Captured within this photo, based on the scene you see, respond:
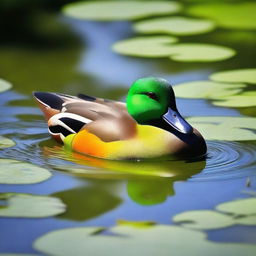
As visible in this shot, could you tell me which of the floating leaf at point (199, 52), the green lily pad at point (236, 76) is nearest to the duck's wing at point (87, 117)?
the green lily pad at point (236, 76)

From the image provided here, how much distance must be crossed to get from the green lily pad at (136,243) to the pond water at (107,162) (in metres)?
0.08

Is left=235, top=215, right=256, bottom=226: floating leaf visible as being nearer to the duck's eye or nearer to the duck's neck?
the duck's neck

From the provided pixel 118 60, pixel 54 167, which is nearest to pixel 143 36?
pixel 118 60

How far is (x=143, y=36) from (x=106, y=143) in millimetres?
2963

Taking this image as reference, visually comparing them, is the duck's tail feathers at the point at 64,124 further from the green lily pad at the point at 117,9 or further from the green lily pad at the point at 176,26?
the green lily pad at the point at 117,9

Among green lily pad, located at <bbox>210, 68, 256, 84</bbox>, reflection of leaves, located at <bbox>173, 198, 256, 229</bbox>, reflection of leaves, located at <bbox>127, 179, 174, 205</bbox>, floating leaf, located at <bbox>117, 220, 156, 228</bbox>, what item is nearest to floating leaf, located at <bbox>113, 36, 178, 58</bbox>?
green lily pad, located at <bbox>210, 68, 256, 84</bbox>

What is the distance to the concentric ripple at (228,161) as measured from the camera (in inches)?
218

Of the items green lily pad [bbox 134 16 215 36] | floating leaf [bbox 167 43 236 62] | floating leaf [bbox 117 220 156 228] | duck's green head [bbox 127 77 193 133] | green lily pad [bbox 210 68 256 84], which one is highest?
green lily pad [bbox 134 16 215 36]

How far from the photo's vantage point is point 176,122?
5.87 metres

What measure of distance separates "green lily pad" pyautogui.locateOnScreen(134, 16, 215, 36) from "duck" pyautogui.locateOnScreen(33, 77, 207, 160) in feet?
9.07

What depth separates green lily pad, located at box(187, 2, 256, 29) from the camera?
30.1 ft

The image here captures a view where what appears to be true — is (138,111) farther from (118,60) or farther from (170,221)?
(118,60)

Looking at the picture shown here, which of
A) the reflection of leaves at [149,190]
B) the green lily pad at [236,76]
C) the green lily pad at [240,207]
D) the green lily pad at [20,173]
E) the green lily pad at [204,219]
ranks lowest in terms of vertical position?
the green lily pad at [204,219]

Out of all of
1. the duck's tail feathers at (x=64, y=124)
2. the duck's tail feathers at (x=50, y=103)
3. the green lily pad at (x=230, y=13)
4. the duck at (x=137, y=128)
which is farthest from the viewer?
the green lily pad at (x=230, y=13)
